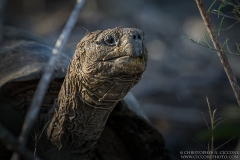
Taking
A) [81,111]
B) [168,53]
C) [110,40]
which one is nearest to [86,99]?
[81,111]

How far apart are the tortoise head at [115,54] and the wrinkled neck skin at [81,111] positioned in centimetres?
8

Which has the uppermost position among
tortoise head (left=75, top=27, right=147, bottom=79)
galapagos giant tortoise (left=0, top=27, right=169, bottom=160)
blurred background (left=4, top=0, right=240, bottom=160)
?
tortoise head (left=75, top=27, right=147, bottom=79)

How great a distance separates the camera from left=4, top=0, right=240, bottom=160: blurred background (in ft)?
21.0

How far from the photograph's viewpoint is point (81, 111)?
3334 mm

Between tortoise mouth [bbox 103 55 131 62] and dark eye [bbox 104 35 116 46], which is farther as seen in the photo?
dark eye [bbox 104 35 116 46]

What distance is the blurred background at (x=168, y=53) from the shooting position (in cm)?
639

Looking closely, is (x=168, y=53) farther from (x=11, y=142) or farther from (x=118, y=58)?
(x=11, y=142)

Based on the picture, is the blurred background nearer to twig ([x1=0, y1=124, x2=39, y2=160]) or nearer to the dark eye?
the dark eye

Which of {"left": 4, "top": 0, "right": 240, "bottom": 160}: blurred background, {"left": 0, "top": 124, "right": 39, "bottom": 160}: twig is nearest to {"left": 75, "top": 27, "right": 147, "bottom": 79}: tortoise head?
{"left": 0, "top": 124, "right": 39, "bottom": 160}: twig

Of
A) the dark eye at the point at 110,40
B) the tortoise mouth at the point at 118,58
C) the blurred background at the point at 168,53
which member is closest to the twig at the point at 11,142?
the tortoise mouth at the point at 118,58

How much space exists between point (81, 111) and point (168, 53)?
208 inches

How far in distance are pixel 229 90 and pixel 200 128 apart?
3.66 feet

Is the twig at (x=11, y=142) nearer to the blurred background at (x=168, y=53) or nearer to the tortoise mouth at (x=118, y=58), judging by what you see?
the tortoise mouth at (x=118, y=58)

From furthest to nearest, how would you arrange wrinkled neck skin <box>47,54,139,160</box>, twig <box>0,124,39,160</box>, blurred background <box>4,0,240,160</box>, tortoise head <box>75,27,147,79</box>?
blurred background <box>4,0,240,160</box> < wrinkled neck skin <box>47,54,139,160</box> < tortoise head <box>75,27,147,79</box> < twig <box>0,124,39,160</box>
